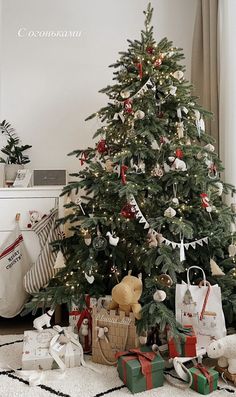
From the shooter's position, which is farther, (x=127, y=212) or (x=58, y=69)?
(x=58, y=69)

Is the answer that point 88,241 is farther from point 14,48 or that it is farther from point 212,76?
point 14,48

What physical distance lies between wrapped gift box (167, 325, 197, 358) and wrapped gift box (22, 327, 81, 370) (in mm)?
458

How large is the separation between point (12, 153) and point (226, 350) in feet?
6.57

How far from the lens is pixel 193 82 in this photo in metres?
2.83

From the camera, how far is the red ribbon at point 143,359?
5.32 feet

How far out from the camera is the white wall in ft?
9.64

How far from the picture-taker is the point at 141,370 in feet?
5.30

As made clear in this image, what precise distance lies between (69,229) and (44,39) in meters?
1.57

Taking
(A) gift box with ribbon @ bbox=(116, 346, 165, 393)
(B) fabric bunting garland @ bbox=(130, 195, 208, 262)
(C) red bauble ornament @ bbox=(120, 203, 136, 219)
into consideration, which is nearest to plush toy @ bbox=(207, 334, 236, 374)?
(A) gift box with ribbon @ bbox=(116, 346, 165, 393)

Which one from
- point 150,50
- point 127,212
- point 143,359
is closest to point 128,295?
point 143,359

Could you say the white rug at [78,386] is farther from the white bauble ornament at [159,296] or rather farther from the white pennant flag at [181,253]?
the white pennant flag at [181,253]

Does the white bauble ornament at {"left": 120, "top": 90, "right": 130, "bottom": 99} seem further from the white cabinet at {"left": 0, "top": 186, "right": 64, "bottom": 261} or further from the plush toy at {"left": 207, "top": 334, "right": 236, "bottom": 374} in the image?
the plush toy at {"left": 207, "top": 334, "right": 236, "bottom": 374}

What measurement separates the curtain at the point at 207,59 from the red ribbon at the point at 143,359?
1474mm

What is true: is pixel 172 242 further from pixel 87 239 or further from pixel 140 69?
pixel 140 69
